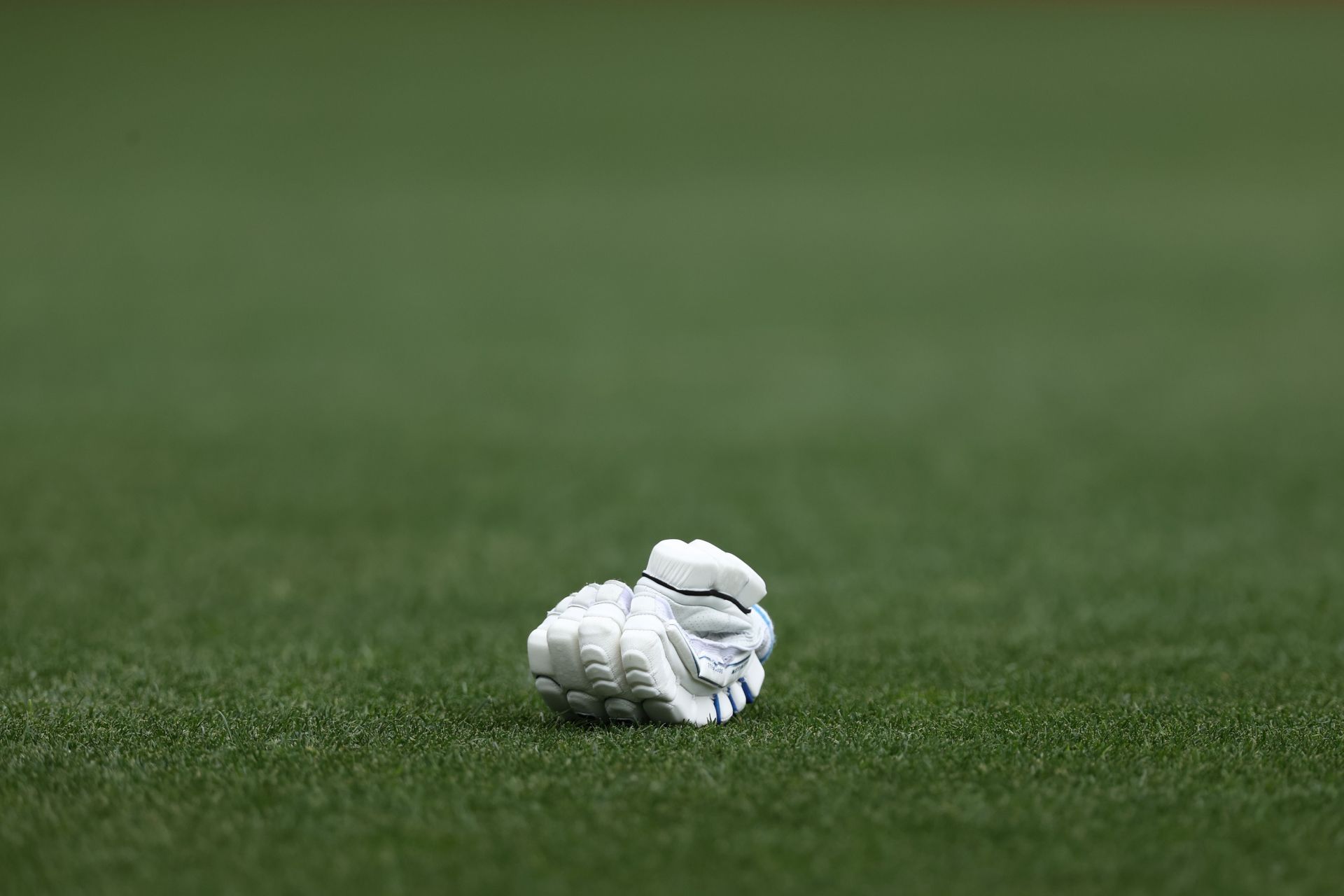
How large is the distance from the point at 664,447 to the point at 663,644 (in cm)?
579

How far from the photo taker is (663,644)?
3.02 m

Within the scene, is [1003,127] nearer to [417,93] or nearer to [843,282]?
[843,282]

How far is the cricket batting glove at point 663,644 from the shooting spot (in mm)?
2949

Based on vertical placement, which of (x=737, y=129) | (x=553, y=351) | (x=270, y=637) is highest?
(x=737, y=129)

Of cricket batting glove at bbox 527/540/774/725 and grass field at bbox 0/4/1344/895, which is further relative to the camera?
cricket batting glove at bbox 527/540/774/725

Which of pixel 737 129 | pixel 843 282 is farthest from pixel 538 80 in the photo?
pixel 843 282

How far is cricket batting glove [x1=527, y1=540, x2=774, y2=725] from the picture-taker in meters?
2.95

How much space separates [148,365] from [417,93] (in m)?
12.3

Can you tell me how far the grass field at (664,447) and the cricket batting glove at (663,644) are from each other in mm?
118

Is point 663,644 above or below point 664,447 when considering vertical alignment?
above

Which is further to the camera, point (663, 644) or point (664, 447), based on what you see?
point (664, 447)

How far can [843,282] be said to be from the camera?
47.5 feet

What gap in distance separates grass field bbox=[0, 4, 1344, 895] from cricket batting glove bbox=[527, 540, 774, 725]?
118 mm

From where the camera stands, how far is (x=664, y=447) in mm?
8789
